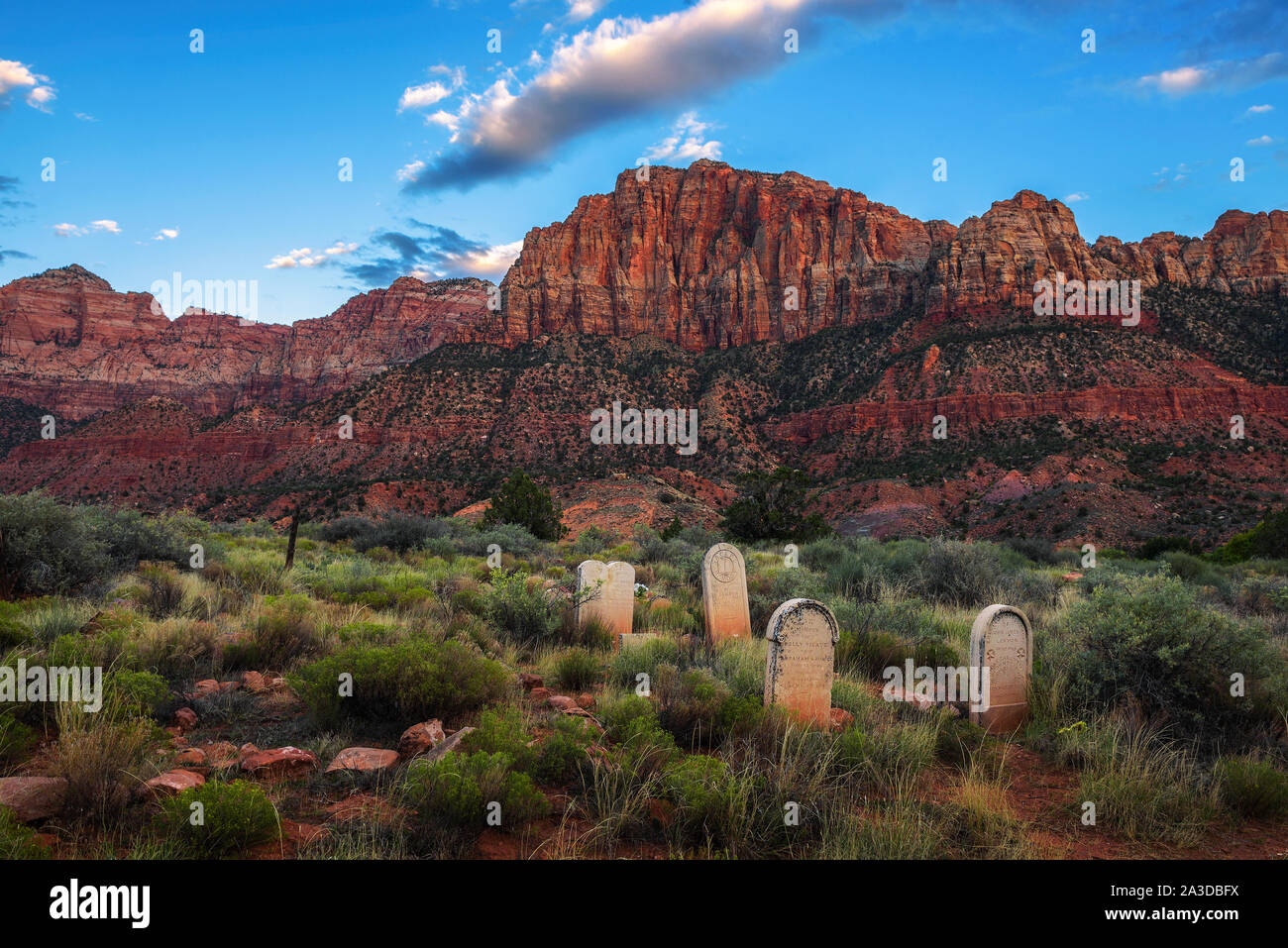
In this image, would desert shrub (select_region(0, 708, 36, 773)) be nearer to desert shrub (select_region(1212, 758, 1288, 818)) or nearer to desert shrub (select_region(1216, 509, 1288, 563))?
desert shrub (select_region(1212, 758, 1288, 818))

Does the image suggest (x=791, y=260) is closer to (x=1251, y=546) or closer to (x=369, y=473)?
(x=369, y=473)

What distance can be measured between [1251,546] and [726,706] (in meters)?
31.4

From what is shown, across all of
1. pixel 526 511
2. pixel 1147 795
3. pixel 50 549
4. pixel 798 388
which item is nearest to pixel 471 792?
pixel 1147 795

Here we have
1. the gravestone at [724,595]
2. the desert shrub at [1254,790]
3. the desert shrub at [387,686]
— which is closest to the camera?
the desert shrub at [1254,790]

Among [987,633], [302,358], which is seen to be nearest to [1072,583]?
[987,633]

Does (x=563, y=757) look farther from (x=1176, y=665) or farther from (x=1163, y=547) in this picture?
(x=1163, y=547)

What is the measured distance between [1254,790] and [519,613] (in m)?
7.50

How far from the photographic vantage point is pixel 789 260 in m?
Answer: 106

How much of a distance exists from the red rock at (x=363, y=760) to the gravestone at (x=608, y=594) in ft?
16.8

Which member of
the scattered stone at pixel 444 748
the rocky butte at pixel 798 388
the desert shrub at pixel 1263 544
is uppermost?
the rocky butte at pixel 798 388

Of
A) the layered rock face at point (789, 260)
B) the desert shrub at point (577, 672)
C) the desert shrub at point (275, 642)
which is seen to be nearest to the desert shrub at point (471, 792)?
the desert shrub at point (577, 672)

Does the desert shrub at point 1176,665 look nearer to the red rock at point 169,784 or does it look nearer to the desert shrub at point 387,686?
the desert shrub at point 387,686

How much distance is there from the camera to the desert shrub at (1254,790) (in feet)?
14.6
